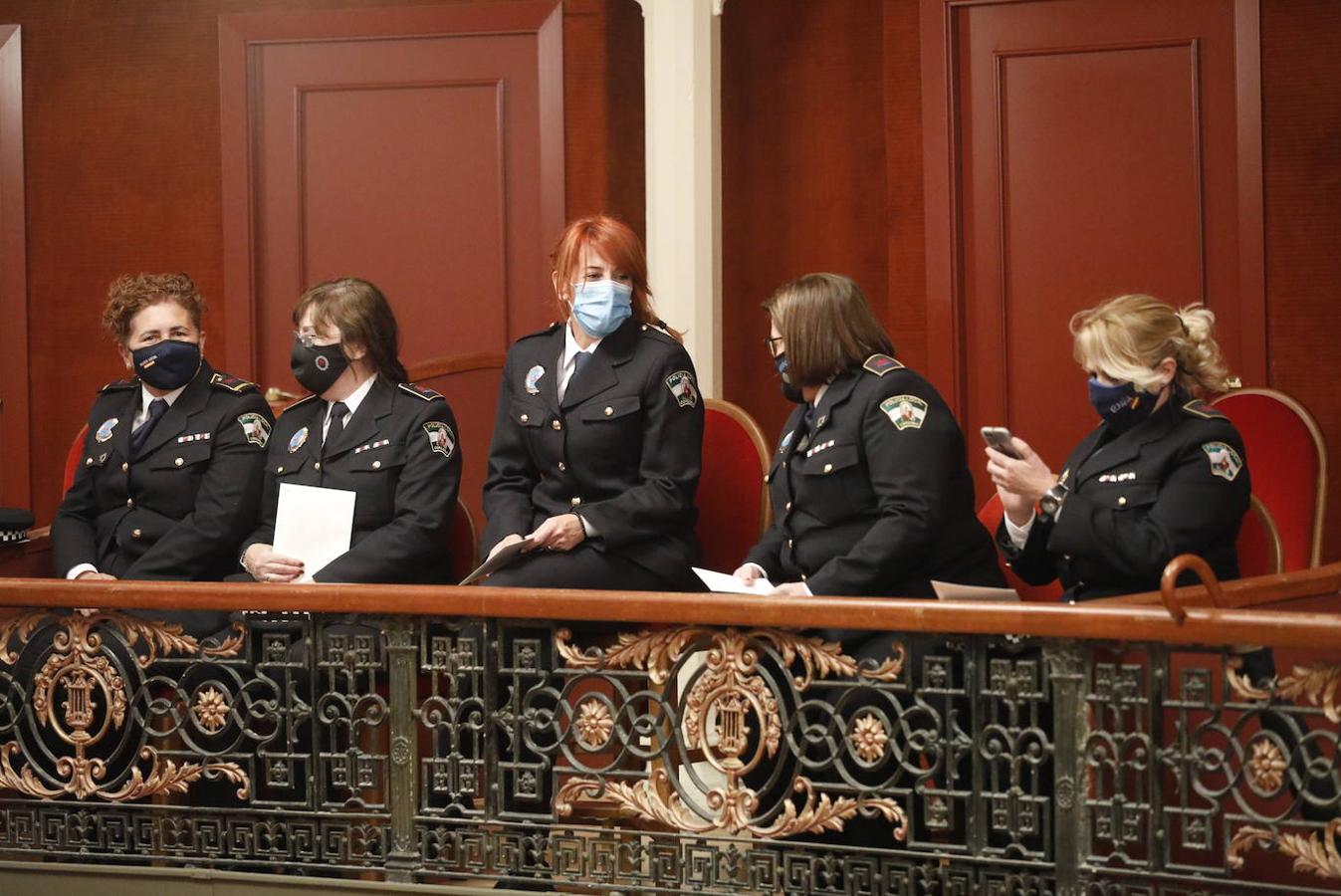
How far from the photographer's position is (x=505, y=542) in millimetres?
3686

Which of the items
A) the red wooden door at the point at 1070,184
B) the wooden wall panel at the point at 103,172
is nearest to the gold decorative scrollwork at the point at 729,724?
the red wooden door at the point at 1070,184

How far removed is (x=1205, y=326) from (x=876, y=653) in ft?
3.21

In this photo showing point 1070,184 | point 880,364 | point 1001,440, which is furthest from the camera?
point 1070,184

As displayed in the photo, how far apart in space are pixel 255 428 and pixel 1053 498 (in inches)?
82.9

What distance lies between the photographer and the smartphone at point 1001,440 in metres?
3.14

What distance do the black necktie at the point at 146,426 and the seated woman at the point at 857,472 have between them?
1652 mm

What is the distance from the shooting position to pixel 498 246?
5750 mm

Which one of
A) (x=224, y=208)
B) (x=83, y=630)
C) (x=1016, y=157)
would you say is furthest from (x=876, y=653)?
(x=224, y=208)

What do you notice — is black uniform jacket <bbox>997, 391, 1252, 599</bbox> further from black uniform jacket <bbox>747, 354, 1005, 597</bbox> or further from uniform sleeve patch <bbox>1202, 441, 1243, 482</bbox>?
black uniform jacket <bbox>747, 354, 1005, 597</bbox>

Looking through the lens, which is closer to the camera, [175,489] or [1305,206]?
[175,489]

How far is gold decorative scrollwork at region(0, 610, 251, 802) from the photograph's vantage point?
3.45m

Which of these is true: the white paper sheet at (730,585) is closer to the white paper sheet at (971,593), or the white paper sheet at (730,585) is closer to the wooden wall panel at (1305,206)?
the white paper sheet at (971,593)

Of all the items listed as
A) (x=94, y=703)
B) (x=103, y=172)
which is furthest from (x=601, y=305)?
(x=103, y=172)

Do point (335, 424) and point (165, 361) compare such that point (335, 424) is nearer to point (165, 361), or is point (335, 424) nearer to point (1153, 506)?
point (165, 361)
